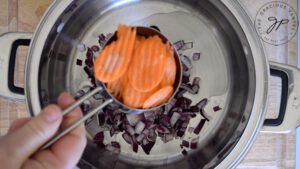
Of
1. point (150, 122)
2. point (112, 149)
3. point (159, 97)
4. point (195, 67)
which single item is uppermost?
point (195, 67)

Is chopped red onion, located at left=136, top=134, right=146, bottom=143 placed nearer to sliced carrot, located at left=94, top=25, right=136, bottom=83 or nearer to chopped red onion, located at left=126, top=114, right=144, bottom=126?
chopped red onion, located at left=126, top=114, right=144, bottom=126

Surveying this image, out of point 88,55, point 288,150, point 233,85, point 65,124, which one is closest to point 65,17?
point 88,55

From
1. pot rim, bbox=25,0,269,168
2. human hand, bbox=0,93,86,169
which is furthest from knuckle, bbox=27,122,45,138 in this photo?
pot rim, bbox=25,0,269,168

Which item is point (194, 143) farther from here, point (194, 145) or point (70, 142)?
point (70, 142)

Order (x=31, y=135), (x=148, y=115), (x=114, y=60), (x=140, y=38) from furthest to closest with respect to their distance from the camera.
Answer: (x=148, y=115) < (x=140, y=38) < (x=114, y=60) < (x=31, y=135)

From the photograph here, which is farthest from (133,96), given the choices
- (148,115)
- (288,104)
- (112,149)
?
(288,104)

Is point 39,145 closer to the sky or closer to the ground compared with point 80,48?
closer to the ground

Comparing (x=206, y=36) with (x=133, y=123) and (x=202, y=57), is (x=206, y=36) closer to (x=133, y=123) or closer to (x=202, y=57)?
(x=202, y=57)

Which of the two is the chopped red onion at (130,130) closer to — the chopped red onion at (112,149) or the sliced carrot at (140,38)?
the chopped red onion at (112,149)
